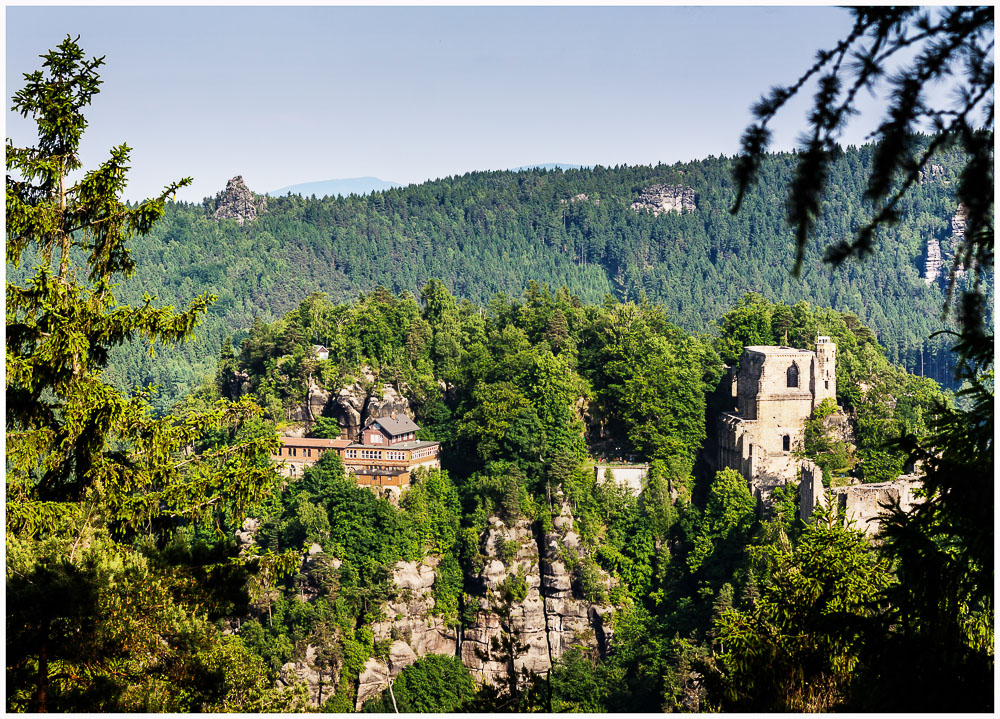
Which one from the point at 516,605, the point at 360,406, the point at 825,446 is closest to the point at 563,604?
the point at 516,605

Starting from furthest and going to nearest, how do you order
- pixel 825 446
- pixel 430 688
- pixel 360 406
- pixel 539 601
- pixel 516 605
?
1. pixel 360 406
2. pixel 539 601
3. pixel 516 605
4. pixel 430 688
5. pixel 825 446

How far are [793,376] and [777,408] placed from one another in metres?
1.78

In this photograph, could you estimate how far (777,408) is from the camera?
52.0 m

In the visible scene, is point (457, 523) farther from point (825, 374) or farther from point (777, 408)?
point (825, 374)

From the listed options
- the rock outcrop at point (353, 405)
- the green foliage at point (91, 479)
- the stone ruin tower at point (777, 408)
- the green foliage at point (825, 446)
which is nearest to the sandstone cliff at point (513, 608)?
the rock outcrop at point (353, 405)

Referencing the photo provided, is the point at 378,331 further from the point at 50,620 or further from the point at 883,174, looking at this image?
the point at 883,174

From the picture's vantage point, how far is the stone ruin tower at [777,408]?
51375 mm

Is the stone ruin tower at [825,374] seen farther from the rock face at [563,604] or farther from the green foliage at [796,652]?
the green foliage at [796,652]

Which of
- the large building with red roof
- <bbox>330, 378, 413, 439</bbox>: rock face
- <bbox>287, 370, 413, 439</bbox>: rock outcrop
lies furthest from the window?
<bbox>287, 370, 413, 439</bbox>: rock outcrop

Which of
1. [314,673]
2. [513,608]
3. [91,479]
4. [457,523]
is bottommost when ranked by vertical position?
[314,673]

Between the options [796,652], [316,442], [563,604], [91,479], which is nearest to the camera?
[91,479]

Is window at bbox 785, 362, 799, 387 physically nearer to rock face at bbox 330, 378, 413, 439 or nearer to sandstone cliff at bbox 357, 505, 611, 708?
sandstone cliff at bbox 357, 505, 611, 708

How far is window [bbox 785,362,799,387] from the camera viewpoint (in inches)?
2064

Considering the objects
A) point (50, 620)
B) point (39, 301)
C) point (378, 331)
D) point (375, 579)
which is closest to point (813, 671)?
point (50, 620)
